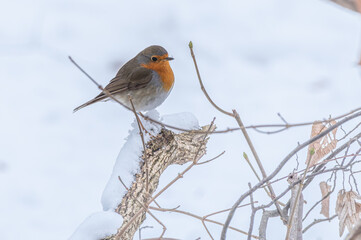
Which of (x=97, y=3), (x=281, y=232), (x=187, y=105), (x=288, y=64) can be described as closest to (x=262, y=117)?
(x=187, y=105)

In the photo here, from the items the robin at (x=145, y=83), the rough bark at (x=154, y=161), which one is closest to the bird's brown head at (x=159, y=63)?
the robin at (x=145, y=83)

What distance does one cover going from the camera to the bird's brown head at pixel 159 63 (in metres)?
3.23

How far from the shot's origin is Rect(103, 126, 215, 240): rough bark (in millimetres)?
2496

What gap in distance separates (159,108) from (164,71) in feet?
7.58

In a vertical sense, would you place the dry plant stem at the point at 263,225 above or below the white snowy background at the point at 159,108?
below

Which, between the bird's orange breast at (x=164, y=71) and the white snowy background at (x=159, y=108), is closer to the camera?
the bird's orange breast at (x=164, y=71)

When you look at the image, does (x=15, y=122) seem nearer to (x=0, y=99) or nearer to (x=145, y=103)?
(x=0, y=99)

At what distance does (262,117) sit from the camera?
5301 millimetres

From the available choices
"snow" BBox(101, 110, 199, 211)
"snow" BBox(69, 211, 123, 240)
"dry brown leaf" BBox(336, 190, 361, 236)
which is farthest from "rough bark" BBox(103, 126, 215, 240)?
"dry brown leaf" BBox(336, 190, 361, 236)

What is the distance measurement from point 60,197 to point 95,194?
0.31 meters

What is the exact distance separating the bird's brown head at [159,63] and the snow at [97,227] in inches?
47.1

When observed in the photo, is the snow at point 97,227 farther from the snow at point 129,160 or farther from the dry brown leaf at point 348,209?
the dry brown leaf at point 348,209

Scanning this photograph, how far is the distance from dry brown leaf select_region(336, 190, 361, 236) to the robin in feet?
5.10

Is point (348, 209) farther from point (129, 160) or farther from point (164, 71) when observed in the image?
point (164, 71)
